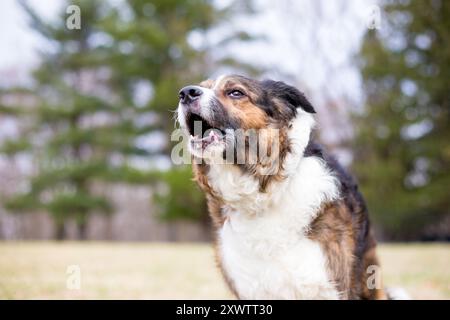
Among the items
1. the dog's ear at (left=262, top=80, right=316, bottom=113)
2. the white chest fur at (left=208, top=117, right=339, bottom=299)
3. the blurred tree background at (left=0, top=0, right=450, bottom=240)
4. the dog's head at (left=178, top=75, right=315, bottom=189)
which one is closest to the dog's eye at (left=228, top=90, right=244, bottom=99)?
the dog's head at (left=178, top=75, right=315, bottom=189)

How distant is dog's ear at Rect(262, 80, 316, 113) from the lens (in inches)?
157

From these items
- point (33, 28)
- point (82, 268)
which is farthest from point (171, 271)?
point (33, 28)

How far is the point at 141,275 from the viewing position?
7.89 meters

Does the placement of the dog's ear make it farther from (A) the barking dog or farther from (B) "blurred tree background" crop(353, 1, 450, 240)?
(B) "blurred tree background" crop(353, 1, 450, 240)

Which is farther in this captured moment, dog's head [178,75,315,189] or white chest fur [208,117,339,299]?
dog's head [178,75,315,189]

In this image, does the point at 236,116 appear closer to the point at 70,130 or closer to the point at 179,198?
the point at 179,198

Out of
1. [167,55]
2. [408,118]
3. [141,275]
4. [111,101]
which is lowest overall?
[141,275]

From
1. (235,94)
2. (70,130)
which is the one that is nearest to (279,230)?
(235,94)

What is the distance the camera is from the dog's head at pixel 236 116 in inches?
148

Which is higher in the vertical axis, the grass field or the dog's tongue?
the dog's tongue

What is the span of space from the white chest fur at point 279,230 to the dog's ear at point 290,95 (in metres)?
0.19

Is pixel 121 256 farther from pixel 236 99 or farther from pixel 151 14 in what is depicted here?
pixel 151 14

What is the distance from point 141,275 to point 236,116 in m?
4.75
